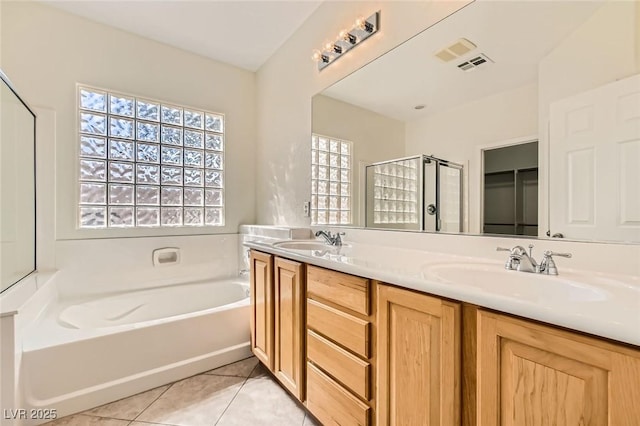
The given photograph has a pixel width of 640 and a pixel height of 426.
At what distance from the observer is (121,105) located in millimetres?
2428

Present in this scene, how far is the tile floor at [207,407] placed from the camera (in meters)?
1.45

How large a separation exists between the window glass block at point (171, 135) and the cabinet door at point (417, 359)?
255cm

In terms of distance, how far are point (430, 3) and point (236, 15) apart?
1.60 m

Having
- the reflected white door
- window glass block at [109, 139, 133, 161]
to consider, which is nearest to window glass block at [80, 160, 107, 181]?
window glass block at [109, 139, 133, 161]

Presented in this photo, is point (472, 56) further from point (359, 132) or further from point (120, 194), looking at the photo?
point (120, 194)

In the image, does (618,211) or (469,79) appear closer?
(618,211)

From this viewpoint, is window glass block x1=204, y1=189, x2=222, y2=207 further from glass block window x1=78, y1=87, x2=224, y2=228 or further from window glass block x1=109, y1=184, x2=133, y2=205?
window glass block x1=109, y1=184, x2=133, y2=205

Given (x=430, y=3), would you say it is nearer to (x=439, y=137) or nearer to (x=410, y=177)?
(x=439, y=137)

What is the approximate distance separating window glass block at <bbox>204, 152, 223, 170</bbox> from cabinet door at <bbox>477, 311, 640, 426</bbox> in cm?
281

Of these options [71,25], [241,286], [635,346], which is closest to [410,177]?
[635,346]

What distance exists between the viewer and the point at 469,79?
4.17 ft

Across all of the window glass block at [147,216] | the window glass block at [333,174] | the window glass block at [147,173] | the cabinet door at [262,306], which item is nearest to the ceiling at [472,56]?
the window glass block at [333,174]

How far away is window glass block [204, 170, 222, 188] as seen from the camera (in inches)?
113

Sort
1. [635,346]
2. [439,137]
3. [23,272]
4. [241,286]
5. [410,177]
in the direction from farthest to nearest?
[241,286] < [23,272] < [410,177] < [439,137] < [635,346]
